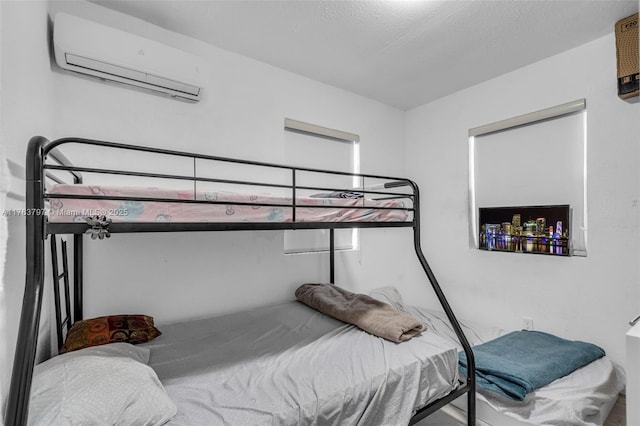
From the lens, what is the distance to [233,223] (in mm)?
1243

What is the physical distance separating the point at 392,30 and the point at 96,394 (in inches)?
91.5

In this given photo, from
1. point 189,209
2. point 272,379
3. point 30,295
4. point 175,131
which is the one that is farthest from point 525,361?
point 175,131

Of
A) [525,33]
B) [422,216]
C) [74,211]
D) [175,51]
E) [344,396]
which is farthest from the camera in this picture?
[422,216]

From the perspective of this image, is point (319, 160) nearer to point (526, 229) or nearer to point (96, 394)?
point (526, 229)

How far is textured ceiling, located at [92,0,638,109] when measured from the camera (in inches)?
70.6

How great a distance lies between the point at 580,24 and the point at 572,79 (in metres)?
0.40

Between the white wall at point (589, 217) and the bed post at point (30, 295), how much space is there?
279 cm

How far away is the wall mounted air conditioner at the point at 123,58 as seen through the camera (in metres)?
1.60

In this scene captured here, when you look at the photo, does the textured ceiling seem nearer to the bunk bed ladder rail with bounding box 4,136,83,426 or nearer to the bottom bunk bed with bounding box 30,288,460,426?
the bunk bed ladder rail with bounding box 4,136,83,426

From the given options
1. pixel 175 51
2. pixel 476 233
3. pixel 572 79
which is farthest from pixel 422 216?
pixel 175 51

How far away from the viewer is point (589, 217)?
7.03 ft

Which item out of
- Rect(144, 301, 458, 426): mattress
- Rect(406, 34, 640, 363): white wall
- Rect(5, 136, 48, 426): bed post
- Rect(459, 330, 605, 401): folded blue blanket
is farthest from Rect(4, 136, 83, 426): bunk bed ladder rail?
Rect(406, 34, 640, 363): white wall

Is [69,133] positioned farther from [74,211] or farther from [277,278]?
[277,278]

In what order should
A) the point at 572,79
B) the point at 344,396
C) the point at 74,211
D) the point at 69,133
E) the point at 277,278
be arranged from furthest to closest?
1. the point at 277,278
2. the point at 572,79
3. the point at 69,133
4. the point at 344,396
5. the point at 74,211
